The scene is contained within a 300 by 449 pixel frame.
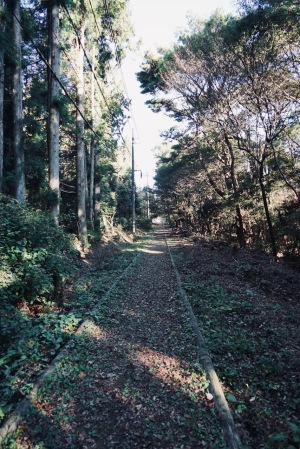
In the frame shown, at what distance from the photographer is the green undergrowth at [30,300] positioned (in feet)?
12.7

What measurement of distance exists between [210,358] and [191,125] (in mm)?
16929

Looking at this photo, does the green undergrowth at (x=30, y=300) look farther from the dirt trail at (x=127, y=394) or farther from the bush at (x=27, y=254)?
the dirt trail at (x=127, y=394)

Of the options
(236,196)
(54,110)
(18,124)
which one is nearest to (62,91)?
(18,124)

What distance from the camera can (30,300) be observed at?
562 centimetres

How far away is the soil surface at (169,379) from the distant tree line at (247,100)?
8495 mm

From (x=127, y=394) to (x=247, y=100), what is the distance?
44.0 feet

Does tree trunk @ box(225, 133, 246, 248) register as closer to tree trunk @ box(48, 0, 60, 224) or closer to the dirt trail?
tree trunk @ box(48, 0, 60, 224)

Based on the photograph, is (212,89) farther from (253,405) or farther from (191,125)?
(253,405)

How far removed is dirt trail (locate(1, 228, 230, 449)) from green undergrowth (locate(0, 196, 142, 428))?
39cm

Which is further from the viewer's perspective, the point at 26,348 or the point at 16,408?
the point at 26,348

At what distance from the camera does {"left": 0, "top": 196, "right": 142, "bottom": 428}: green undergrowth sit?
12.7 ft

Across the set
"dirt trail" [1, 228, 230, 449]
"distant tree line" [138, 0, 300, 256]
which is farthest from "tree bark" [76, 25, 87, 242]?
"dirt trail" [1, 228, 230, 449]

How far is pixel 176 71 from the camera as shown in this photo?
1539cm

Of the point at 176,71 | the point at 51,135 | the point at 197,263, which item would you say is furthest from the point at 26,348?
the point at 176,71
